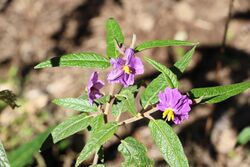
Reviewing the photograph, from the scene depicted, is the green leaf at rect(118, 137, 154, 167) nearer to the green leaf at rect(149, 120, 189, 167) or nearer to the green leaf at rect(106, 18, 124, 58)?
the green leaf at rect(149, 120, 189, 167)

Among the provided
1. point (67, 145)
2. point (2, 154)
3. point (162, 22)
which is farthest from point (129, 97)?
point (162, 22)

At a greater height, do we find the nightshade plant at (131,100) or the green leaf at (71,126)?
the nightshade plant at (131,100)

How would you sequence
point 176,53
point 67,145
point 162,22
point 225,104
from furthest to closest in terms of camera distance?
1. point 162,22
2. point 176,53
3. point 225,104
4. point 67,145

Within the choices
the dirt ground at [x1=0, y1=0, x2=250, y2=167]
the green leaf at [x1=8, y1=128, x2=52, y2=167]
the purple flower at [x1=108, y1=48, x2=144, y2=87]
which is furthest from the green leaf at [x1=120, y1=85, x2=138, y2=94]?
the dirt ground at [x1=0, y1=0, x2=250, y2=167]

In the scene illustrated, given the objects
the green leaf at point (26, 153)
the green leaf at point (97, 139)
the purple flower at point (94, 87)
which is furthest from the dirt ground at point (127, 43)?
the green leaf at point (97, 139)

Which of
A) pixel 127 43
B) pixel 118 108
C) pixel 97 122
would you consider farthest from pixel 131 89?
pixel 127 43

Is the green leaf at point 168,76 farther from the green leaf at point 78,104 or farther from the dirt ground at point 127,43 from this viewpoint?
the dirt ground at point 127,43

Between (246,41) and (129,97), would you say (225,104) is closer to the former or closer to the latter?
(246,41)
